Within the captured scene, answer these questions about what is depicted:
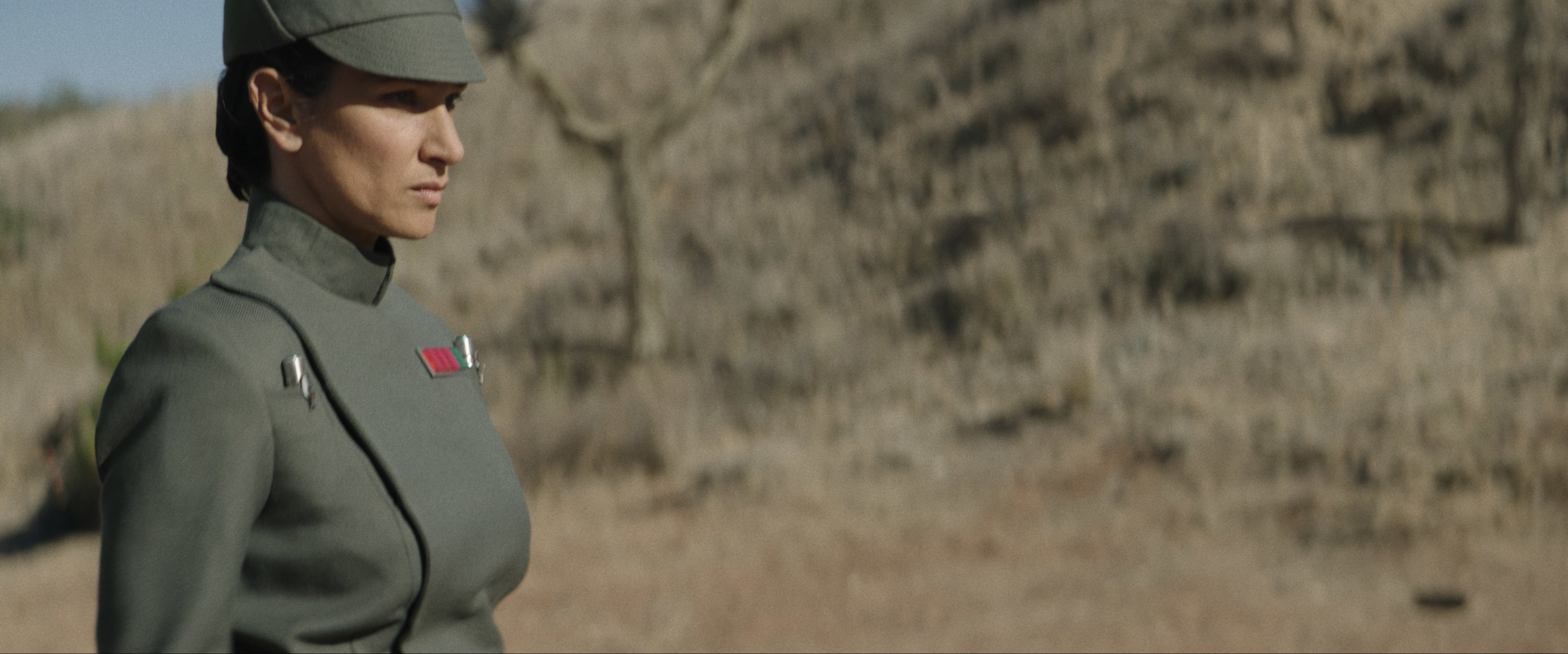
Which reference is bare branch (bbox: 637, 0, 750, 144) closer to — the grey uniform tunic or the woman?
the woman

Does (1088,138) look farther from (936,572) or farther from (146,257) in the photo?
(146,257)

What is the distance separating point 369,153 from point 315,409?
1.09 feet

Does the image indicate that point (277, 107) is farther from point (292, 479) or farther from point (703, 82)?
point (703, 82)

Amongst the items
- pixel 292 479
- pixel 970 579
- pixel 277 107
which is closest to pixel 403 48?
pixel 277 107

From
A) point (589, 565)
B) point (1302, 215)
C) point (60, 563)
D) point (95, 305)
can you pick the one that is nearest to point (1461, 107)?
point (1302, 215)

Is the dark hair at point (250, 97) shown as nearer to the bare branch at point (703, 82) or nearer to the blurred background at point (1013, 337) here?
the blurred background at point (1013, 337)

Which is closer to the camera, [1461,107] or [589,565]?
[589,565]

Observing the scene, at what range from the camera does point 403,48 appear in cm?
153

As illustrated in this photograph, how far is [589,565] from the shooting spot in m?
7.28

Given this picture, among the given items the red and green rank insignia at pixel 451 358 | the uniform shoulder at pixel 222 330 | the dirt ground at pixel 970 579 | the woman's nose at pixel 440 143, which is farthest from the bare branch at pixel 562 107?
the uniform shoulder at pixel 222 330

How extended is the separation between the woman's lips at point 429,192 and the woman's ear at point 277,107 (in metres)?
0.15

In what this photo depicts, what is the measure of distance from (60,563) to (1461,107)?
39.3ft

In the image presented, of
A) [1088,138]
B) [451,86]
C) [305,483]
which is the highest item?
[451,86]

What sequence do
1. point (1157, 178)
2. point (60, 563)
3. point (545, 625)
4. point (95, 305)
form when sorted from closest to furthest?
point (545, 625)
point (60, 563)
point (1157, 178)
point (95, 305)
